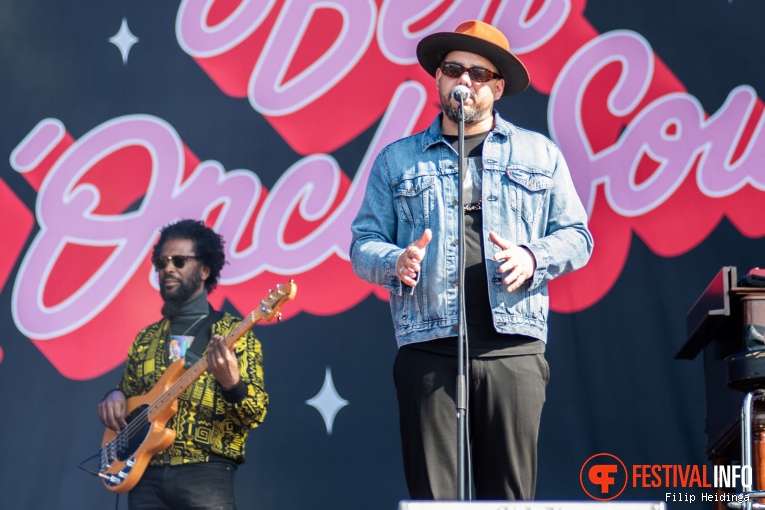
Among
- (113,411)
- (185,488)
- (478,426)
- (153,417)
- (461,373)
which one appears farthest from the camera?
(113,411)

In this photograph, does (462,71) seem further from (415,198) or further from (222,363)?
(222,363)

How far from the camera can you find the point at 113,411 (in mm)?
5039

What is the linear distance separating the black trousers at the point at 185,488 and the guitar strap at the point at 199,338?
42 centimetres

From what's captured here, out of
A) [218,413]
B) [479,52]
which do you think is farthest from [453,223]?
[218,413]

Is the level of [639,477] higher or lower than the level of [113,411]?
lower

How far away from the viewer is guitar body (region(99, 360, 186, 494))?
15.9 feet

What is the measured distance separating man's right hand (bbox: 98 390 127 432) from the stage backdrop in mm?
172

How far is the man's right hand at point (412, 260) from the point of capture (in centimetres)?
308

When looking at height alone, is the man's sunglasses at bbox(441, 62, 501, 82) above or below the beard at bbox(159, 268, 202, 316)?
above

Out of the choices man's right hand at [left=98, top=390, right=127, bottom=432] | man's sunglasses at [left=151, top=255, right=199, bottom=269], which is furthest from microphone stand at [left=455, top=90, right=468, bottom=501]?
man's sunglasses at [left=151, top=255, right=199, bottom=269]

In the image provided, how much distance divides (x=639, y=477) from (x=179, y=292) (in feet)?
6.73

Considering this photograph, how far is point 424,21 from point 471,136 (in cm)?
219

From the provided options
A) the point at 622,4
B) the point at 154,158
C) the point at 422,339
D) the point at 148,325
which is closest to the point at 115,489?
the point at 148,325

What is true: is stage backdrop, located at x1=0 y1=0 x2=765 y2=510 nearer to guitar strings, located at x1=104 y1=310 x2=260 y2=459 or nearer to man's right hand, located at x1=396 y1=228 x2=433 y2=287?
guitar strings, located at x1=104 y1=310 x2=260 y2=459
